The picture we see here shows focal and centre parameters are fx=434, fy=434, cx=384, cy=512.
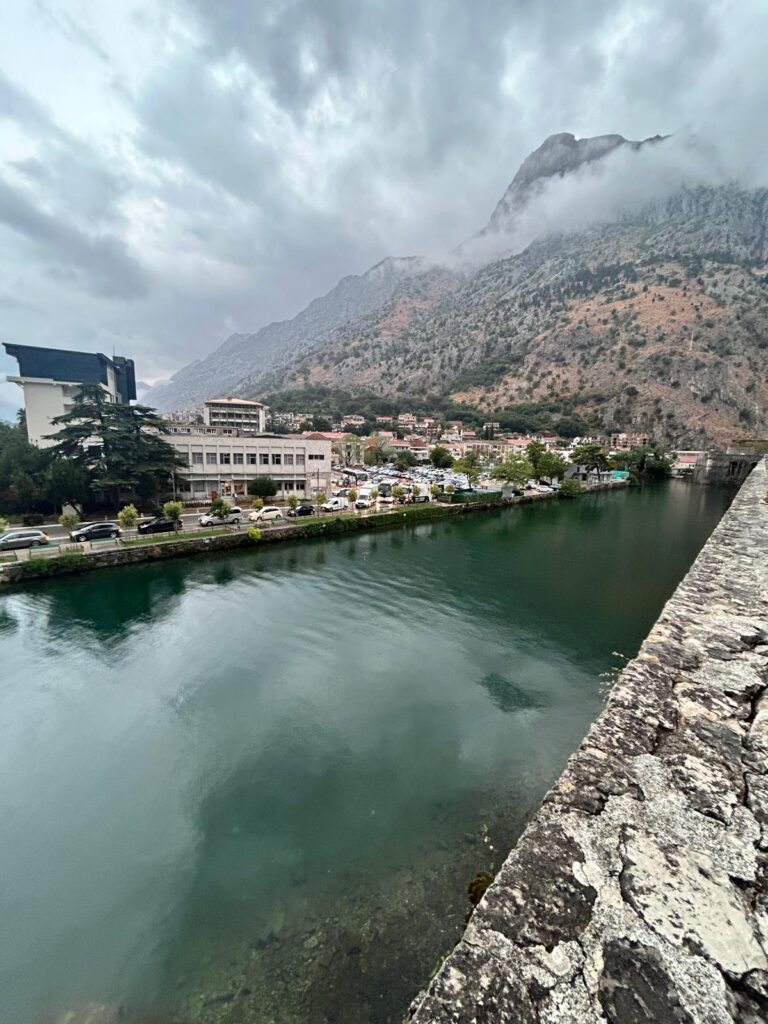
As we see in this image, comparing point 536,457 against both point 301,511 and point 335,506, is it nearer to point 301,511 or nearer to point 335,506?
point 335,506

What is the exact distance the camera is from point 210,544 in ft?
82.8

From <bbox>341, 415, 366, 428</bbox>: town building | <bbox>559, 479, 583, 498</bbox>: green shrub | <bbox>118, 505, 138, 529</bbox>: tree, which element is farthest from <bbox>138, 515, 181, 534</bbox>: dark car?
<bbox>341, 415, 366, 428</bbox>: town building

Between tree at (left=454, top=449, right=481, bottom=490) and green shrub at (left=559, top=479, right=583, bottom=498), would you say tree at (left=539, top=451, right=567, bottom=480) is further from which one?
tree at (left=454, top=449, right=481, bottom=490)

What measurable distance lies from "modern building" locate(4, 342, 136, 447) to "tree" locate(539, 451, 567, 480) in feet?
156

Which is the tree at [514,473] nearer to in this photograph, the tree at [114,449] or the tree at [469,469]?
the tree at [469,469]

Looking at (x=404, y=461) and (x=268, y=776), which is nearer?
(x=268, y=776)

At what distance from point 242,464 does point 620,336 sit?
4756 inches

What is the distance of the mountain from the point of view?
101 m

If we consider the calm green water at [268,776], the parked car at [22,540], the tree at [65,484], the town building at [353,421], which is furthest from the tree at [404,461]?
the calm green water at [268,776]

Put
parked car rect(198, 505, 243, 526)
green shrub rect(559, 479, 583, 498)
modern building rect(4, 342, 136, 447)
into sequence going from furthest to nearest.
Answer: green shrub rect(559, 479, 583, 498)
modern building rect(4, 342, 136, 447)
parked car rect(198, 505, 243, 526)

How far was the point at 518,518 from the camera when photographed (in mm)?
38344

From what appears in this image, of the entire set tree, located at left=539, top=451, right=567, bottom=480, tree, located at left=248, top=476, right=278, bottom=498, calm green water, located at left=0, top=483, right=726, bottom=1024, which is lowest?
calm green water, located at left=0, top=483, right=726, bottom=1024

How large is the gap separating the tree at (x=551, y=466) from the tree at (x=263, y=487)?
35.5m

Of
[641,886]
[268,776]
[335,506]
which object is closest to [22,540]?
[335,506]
